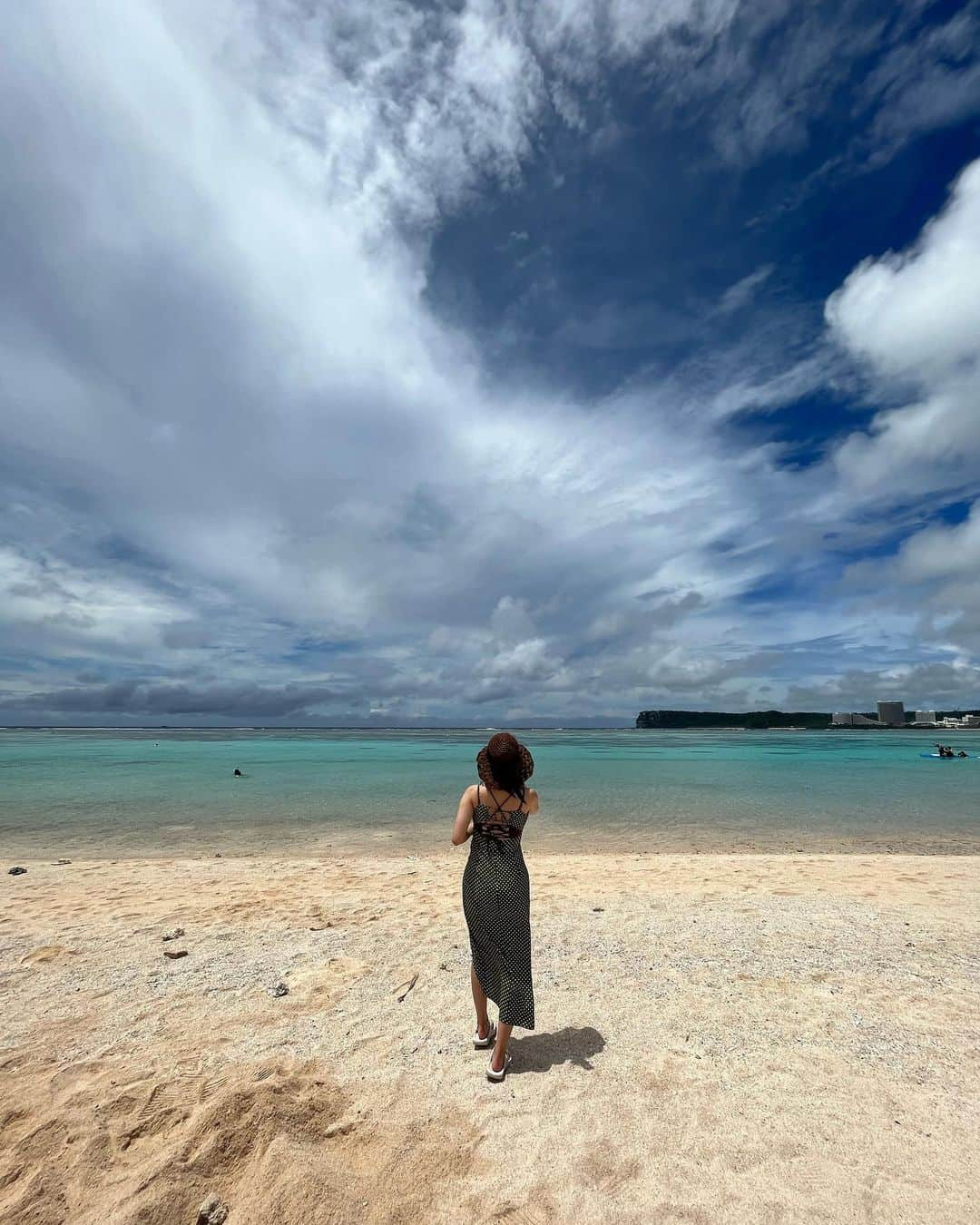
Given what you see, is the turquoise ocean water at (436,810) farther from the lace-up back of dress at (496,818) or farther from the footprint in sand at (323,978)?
the lace-up back of dress at (496,818)

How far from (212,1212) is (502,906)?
8.67 feet

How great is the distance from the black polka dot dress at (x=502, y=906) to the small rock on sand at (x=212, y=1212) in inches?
90.0

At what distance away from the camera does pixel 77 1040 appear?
5.43m

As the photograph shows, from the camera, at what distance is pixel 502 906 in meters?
5.27

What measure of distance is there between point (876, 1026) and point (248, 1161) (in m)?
5.65

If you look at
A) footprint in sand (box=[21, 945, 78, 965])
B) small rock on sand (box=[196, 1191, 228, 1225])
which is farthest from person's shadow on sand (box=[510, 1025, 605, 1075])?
footprint in sand (box=[21, 945, 78, 965])

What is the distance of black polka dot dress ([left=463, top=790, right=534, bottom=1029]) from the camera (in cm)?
522

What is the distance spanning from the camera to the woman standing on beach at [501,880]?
5184 millimetres

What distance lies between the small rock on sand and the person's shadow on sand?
2357 millimetres

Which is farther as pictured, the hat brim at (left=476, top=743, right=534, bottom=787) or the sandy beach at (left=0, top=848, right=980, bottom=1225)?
the hat brim at (left=476, top=743, right=534, bottom=787)

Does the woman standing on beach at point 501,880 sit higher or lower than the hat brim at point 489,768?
lower

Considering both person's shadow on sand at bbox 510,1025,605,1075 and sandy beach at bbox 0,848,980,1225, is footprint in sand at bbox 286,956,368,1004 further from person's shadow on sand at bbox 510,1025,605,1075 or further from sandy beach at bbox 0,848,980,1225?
person's shadow on sand at bbox 510,1025,605,1075

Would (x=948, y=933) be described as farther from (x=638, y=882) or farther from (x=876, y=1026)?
(x=638, y=882)

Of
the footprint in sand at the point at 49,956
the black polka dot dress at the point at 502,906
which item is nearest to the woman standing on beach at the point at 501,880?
the black polka dot dress at the point at 502,906
